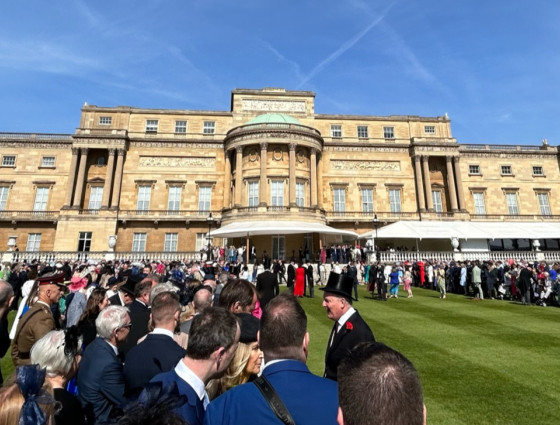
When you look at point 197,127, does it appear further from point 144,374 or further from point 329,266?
point 144,374

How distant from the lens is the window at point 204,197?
3500cm

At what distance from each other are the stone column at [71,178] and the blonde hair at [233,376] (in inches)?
1415

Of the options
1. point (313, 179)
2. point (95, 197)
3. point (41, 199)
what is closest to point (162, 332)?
point (313, 179)

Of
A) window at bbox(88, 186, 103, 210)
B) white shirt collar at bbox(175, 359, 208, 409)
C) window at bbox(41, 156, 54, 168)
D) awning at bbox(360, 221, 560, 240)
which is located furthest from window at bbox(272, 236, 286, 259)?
white shirt collar at bbox(175, 359, 208, 409)

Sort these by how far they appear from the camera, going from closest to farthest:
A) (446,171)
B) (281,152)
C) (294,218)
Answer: (294,218) < (281,152) < (446,171)

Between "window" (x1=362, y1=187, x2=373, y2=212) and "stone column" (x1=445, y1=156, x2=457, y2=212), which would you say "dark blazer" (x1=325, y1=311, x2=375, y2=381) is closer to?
"window" (x1=362, y1=187, x2=373, y2=212)

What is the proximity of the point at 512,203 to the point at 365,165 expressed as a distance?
1809 centimetres

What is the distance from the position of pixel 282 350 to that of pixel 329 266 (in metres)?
22.3

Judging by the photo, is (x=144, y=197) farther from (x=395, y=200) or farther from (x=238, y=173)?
(x=395, y=200)

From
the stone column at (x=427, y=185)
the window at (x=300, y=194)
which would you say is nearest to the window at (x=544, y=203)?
the stone column at (x=427, y=185)

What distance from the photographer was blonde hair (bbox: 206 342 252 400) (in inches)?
107

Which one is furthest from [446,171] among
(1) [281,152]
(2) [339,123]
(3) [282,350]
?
(3) [282,350]

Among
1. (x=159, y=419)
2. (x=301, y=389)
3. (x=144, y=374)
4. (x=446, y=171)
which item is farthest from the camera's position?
(x=446, y=171)

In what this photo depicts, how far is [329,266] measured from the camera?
24.1 m
